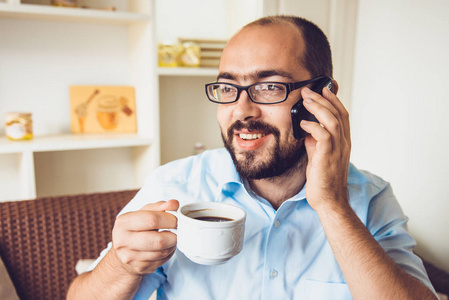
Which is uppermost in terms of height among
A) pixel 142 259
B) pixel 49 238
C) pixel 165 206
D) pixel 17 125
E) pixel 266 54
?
pixel 266 54

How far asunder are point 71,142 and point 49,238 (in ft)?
1.86

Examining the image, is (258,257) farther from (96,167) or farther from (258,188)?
(96,167)

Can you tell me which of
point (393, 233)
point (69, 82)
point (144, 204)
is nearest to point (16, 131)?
point (69, 82)

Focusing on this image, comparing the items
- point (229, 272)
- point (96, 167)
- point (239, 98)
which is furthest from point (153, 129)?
point (229, 272)

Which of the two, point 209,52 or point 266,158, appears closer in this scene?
point 266,158

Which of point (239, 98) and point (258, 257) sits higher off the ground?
point (239, 98)

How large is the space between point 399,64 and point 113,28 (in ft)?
4.61

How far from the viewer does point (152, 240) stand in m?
0.74

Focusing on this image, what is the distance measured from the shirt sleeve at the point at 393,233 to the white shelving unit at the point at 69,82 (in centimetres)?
108

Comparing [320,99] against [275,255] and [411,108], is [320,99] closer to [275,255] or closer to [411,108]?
[275,255]

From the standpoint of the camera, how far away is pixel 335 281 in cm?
96

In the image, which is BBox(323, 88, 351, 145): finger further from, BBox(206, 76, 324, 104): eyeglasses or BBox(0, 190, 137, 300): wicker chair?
BBox(0, 190, 137, 300): wicker chair

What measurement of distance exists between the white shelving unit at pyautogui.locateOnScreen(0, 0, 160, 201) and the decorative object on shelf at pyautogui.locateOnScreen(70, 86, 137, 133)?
6 centimetres

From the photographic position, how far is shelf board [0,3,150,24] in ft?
4.87
